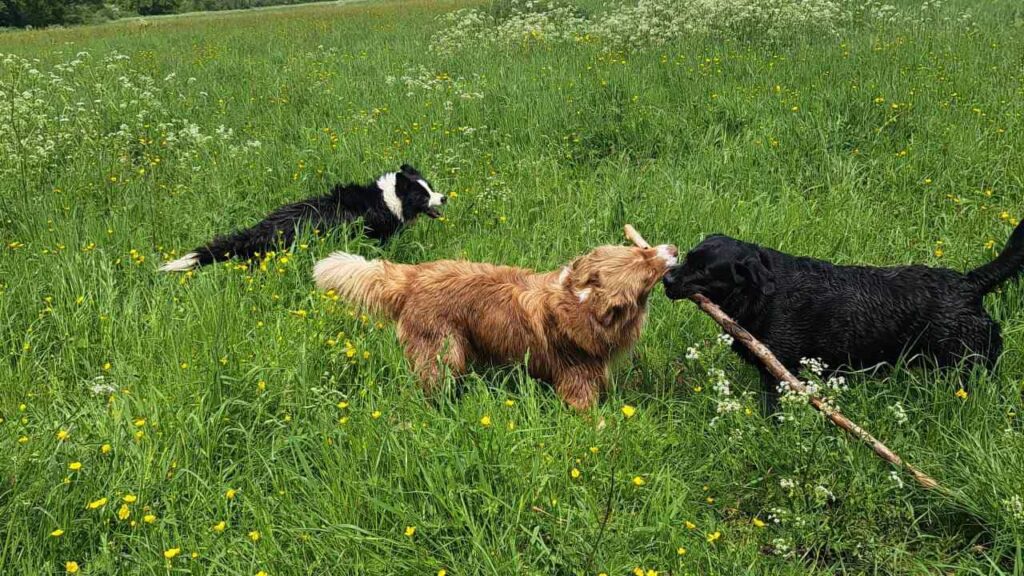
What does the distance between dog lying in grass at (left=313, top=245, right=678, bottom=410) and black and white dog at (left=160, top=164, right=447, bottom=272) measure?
1.48 metres

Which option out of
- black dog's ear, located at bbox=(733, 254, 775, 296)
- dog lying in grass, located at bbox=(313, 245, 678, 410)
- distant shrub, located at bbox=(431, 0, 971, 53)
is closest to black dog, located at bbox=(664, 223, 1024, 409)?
black dog's ear, located at bbox=(733, 254, 775, 296)

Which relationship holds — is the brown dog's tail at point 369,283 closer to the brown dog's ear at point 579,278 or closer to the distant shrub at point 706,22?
the brown dog's ear at point 579,278

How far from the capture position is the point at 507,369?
11.7ft

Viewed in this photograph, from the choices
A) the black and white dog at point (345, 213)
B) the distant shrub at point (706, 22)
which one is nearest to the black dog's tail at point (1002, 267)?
the black and white dog at point (345, 213)

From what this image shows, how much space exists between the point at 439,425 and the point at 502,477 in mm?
430

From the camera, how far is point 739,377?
3.60 m

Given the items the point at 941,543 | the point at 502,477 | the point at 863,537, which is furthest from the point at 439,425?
the point at 941,543

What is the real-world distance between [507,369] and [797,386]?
1.49 meters

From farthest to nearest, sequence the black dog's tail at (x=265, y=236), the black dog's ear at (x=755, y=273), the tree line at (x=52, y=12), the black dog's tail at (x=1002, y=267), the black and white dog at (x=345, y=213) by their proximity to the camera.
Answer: the tree line at (x=52, y=12), the black and white dog at (x=345, y=213), the black dog's tail at (x=265, y=236), the black dog's ear at (x=755, y=273), the black dog's tail at (x=1002, y=267)

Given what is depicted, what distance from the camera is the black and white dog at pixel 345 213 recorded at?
457 centimetres

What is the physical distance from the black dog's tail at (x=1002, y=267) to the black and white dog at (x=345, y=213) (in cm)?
367

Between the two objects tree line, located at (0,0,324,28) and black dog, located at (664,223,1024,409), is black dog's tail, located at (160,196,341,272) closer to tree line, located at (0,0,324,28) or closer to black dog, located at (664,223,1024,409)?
black dog, located at (664,223,1024,409)

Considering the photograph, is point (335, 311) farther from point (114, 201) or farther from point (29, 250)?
point (114, 201)

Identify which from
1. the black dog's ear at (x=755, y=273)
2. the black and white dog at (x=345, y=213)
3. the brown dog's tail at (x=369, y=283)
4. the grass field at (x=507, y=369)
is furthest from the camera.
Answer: the black and white dog at (x=345, y=213)
